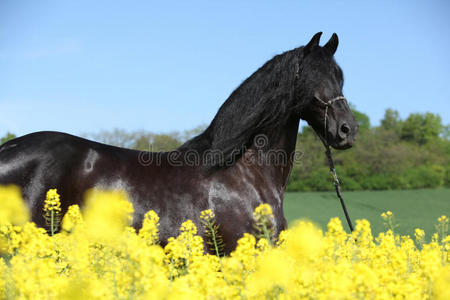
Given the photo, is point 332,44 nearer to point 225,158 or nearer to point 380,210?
point 225,158

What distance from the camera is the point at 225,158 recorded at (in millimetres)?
4152

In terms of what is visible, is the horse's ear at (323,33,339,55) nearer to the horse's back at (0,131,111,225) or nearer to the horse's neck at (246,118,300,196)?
the horse's neck at (246,118,300,196)

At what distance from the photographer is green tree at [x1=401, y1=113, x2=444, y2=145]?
6862cm

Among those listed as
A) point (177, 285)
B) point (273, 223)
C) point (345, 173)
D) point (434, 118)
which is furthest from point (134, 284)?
point (434, 118)

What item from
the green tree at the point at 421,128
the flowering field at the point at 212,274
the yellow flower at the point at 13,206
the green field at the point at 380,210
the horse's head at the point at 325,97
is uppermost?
the green tree at the point at 421,128

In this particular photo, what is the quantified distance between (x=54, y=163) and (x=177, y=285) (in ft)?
7.79

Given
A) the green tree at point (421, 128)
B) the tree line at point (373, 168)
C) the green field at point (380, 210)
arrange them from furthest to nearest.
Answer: the green tree at point (421, 128)
the tree line at point (373, 168)
the green field at point (380, 210)

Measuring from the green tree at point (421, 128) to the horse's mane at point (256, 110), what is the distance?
69238mm

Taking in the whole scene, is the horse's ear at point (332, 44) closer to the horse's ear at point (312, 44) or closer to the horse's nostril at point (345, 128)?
the horse's ear at point (312, 44)

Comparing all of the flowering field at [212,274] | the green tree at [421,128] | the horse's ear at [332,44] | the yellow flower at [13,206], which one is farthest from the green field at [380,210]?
the green tree at [421,128]

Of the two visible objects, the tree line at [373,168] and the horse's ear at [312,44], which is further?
the tree line at [373,168]

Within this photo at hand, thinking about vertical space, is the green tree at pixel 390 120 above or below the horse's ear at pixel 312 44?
above

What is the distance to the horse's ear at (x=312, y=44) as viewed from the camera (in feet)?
14.4

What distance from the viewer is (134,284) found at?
230cm
